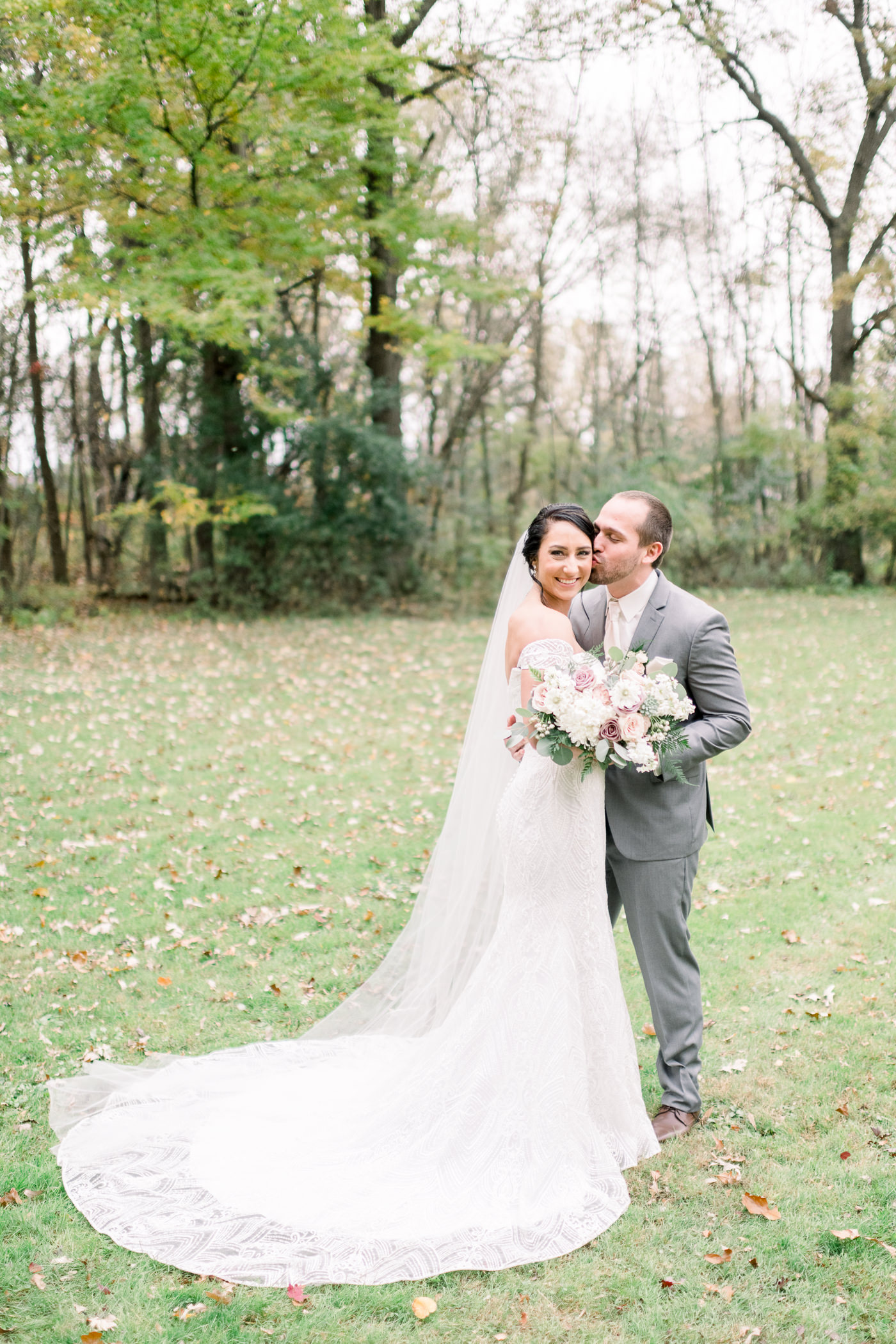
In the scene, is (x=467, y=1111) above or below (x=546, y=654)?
below

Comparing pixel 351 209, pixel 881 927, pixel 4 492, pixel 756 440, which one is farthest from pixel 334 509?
pixel 881 927

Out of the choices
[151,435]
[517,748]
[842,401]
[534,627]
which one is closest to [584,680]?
[534,627]

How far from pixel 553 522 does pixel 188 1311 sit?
2.81 metres

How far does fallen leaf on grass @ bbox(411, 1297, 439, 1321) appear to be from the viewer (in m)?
2.91

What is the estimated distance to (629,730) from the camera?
318cm

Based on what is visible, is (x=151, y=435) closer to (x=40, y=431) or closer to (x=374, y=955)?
(x=40, y=431)

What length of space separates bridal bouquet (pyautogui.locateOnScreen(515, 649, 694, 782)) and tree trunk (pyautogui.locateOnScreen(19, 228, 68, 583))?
16.6m

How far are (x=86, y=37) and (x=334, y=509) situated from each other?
26.2 ft

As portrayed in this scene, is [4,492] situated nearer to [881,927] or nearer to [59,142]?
[59,142]

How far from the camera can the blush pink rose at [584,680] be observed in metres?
3.27

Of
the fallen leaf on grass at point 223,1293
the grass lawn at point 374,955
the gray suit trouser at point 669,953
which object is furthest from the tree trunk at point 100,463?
the fallen leaf on grass at point 223,1293

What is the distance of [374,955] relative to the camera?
222 inches

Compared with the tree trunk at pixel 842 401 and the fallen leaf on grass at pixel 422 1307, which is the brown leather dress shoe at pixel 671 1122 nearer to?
the fallen leaf on grass at pixel 422 1307

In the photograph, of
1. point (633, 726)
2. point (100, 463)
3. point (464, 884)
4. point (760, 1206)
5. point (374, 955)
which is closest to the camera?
point (633, 726)
